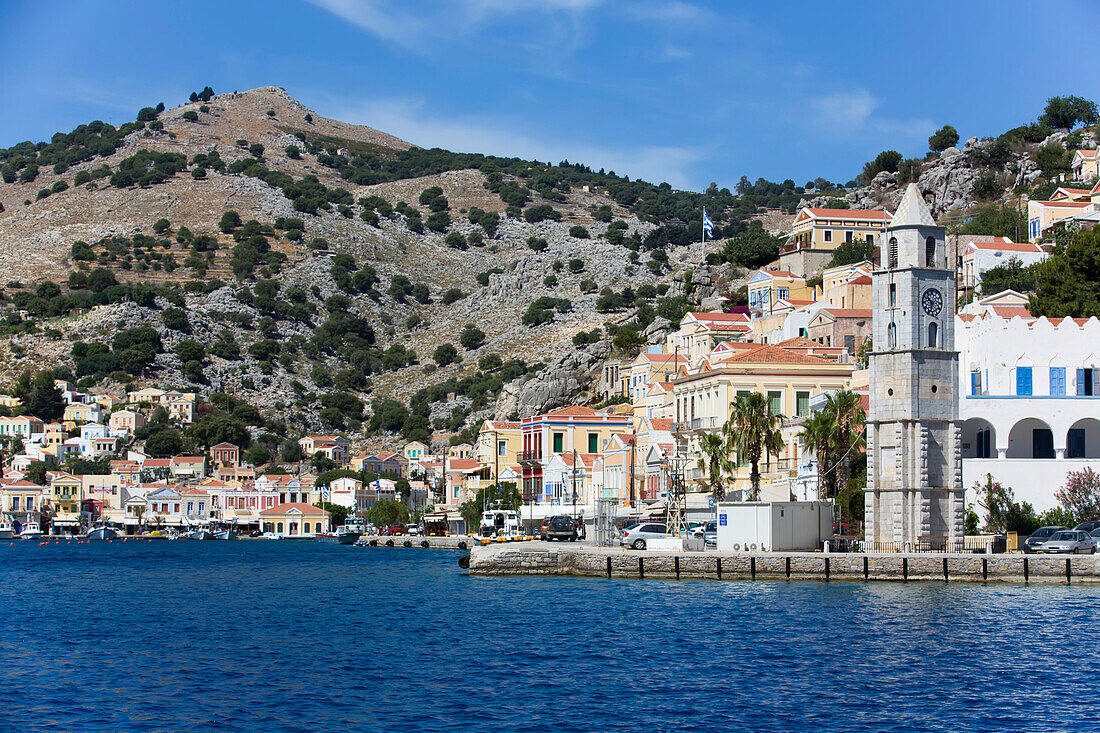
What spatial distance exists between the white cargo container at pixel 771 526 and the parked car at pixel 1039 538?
7.84m

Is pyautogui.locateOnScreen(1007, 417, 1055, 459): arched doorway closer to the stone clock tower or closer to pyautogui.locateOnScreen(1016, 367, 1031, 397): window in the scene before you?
pyautogui.locateOnScreen(1016, 367, 1031, 397): window

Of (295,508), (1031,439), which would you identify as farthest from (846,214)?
(295,508)

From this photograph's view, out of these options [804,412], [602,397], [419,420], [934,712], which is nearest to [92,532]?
[419,420]

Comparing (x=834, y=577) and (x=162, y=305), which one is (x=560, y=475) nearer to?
(x=834, y=577)

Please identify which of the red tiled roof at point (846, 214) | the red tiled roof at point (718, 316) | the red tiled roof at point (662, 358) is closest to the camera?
the red tiled roof at point (662, 358)

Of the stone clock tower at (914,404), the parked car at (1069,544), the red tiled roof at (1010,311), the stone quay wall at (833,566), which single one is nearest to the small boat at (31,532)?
the stone quay wall at (833,566)

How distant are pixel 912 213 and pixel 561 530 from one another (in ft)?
101

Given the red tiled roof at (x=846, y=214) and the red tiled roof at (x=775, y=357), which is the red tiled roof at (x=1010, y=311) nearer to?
the red tiled roof at (x=775, y=357)

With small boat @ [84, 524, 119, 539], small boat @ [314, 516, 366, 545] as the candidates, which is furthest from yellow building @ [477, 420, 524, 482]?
small boat @ [84, 524, 119, 539]

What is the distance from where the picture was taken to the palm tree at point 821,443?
181 feet

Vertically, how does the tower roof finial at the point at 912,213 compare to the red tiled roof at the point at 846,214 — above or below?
below

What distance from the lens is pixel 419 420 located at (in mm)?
157625

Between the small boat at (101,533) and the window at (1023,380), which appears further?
the small boat at (101,533)

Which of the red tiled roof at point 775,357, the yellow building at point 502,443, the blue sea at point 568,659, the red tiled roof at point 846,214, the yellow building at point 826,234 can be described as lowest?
the blue sea at point 568,659
